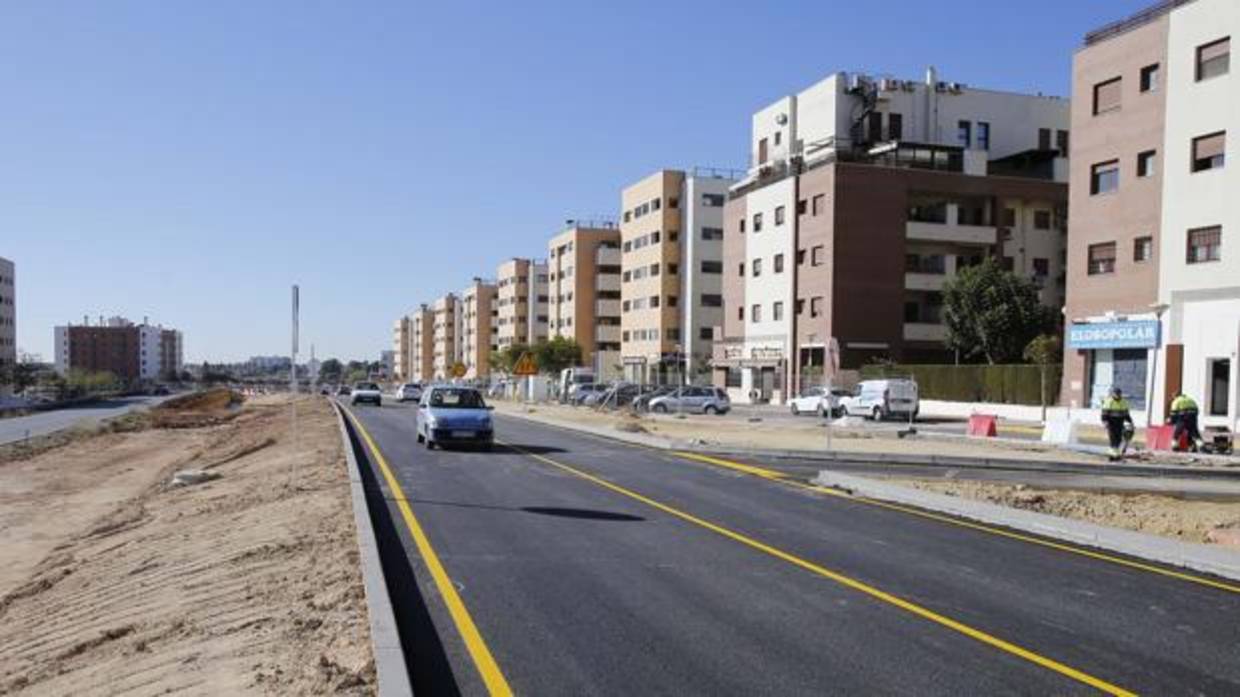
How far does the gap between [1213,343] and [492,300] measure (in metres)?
134

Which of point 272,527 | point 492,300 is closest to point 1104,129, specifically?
point 272,527

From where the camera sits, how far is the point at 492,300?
16562 centimetres

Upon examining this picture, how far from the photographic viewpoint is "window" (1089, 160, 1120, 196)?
44316mm

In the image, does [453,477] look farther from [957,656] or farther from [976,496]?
[957,656]

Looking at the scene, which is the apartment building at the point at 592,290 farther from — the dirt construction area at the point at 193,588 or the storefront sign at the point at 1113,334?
the dirt construction area at the point at 193,588

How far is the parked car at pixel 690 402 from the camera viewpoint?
2117 inches

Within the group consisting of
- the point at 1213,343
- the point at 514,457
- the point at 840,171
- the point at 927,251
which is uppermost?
the point at 840,171

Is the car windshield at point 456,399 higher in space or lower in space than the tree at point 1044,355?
lower

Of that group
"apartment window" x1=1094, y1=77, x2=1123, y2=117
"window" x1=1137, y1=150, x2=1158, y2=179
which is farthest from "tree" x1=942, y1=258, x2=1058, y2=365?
"window" x1=1137, y1=150, x2=1158, y2=179

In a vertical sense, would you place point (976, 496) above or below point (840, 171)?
below

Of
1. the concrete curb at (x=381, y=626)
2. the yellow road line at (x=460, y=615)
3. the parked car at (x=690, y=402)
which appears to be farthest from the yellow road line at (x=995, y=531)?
the parked car at (x=690, y=402)

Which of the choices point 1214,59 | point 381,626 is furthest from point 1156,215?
point 381,626

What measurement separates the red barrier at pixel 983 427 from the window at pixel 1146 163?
13645 millimetres

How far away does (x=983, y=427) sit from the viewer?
36.2 metres
